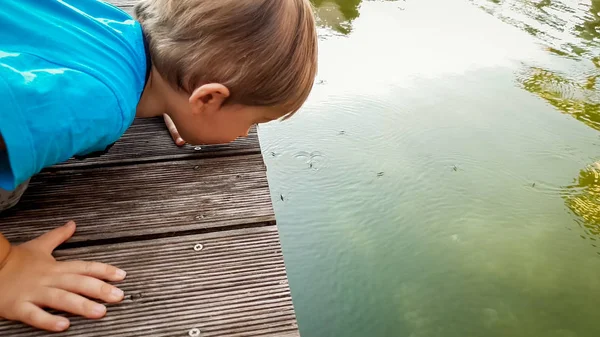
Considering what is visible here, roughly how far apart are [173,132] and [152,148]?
69mm

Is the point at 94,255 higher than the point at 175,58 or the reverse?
the reverse

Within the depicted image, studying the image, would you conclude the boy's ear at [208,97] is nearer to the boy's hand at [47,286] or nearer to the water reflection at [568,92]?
the boy's hand at [47,286]

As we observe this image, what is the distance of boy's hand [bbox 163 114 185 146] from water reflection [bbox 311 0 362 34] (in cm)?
299

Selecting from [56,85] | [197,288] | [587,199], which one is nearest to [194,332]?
[197,288]

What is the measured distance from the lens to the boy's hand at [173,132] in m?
1.18

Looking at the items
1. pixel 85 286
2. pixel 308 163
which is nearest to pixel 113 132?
pixel 85 286

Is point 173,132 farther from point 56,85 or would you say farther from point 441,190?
point 441,190

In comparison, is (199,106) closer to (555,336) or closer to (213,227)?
(213,227)

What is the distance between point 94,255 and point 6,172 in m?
0.20

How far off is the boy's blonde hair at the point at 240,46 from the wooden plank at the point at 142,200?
184 millimetres

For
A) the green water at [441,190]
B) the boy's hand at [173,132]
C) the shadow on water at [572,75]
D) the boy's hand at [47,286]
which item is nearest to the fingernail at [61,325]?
the boy's hand at [47,286]

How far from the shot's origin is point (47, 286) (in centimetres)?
76

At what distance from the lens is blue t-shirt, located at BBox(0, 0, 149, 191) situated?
0.73 m

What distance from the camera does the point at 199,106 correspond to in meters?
1.01
